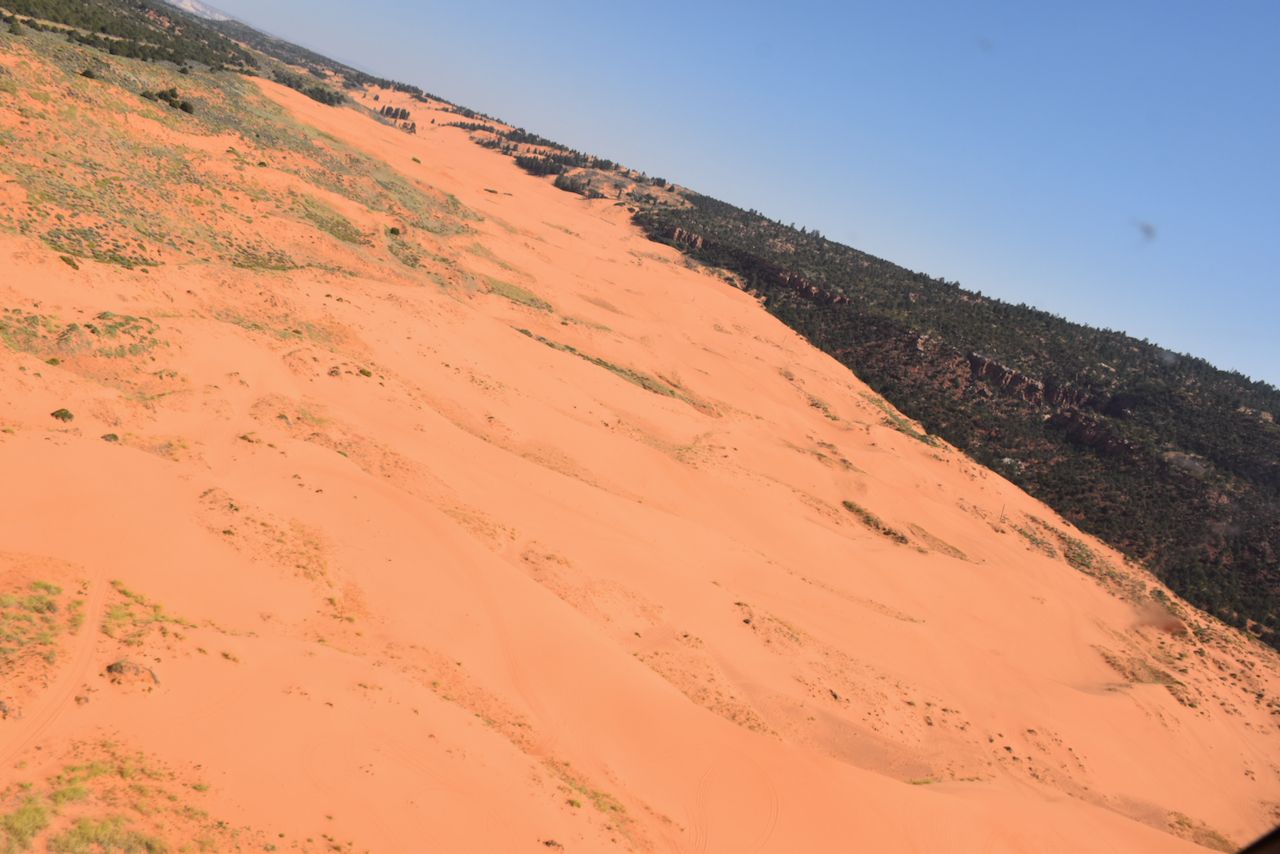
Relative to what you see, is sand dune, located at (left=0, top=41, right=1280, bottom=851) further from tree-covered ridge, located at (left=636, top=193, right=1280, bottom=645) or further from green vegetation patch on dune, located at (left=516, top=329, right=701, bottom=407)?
tree-covered ridge, located at (left=636, top=193, right=1280, bottom=645)

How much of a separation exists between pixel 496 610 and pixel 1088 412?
56306 millimetres

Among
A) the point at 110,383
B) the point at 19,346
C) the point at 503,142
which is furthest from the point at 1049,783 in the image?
the point at 503,142

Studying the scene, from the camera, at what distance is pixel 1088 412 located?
178 feet

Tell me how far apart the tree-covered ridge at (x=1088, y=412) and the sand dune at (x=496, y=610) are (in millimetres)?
5062

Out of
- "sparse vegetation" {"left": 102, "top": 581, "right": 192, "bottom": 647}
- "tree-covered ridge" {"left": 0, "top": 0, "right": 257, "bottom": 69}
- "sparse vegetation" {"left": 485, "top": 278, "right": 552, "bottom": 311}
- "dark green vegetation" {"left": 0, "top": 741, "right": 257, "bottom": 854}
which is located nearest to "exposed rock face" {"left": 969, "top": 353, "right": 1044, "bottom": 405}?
"sparse vegetation" {"left": 485, "top": 278, "right": 552, "bottom": 311}

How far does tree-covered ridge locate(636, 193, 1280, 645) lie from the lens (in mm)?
40844

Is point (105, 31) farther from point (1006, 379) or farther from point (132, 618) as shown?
point (1006, 379)

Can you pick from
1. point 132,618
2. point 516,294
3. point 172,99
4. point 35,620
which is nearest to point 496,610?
point 132,618

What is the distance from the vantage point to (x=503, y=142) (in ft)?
473

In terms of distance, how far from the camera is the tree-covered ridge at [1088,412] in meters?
40.8

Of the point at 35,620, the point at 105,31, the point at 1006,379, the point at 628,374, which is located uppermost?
the point at 1006,379

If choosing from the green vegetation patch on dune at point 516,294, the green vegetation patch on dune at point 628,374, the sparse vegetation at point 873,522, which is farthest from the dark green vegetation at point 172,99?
the sparse vegetation at point 873,522

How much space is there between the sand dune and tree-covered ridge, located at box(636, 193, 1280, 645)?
506 cm

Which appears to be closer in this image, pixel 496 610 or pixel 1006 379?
pixel 496 610
